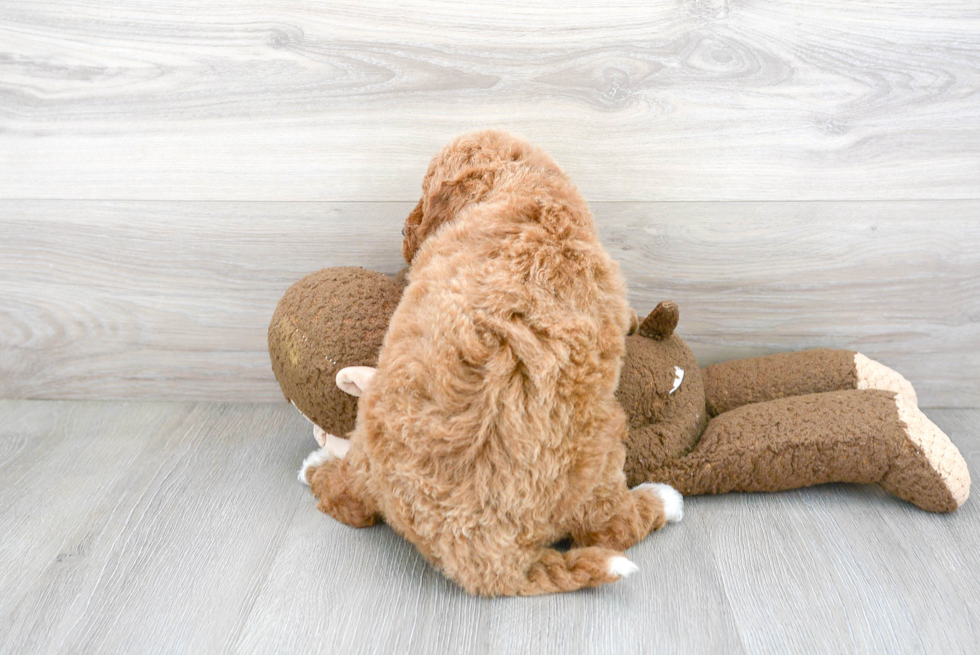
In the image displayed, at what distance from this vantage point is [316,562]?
88 cm

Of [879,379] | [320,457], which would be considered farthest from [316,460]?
[879,379]

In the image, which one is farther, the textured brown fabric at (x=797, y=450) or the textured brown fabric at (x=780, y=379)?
the textured brown fabric at (x=780, y=379)

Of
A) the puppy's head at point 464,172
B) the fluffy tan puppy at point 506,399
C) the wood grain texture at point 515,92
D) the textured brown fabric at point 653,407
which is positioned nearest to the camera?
the fluffy tan puppy at point 506,399

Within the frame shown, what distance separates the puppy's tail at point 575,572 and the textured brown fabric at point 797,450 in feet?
0.70

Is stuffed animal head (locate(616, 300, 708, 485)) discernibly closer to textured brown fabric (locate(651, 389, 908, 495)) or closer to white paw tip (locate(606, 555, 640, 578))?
textured brown fabric (locate(651, 389, 908, 495))

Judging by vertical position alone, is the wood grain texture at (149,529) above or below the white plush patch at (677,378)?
below

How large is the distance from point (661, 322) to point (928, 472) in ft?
1.36

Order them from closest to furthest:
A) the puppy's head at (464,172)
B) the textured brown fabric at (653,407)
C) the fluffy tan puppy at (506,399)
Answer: the fluffy tan puppy at (506,399) < the puppy's head at (464,172) < the textured brown fabric at (653,407)

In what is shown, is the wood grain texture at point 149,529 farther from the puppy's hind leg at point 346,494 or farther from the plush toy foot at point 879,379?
the plush toy foot at point 879,379

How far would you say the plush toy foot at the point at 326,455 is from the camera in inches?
39.9

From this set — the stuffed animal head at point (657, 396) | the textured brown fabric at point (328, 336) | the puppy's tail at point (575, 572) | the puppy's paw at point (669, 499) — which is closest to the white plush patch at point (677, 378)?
the stuffed animal head at point (657, 396)

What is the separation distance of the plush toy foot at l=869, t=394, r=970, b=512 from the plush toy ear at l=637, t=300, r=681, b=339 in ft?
1.14

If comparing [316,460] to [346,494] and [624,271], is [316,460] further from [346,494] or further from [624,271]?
[624,271]

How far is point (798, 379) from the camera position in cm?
113
